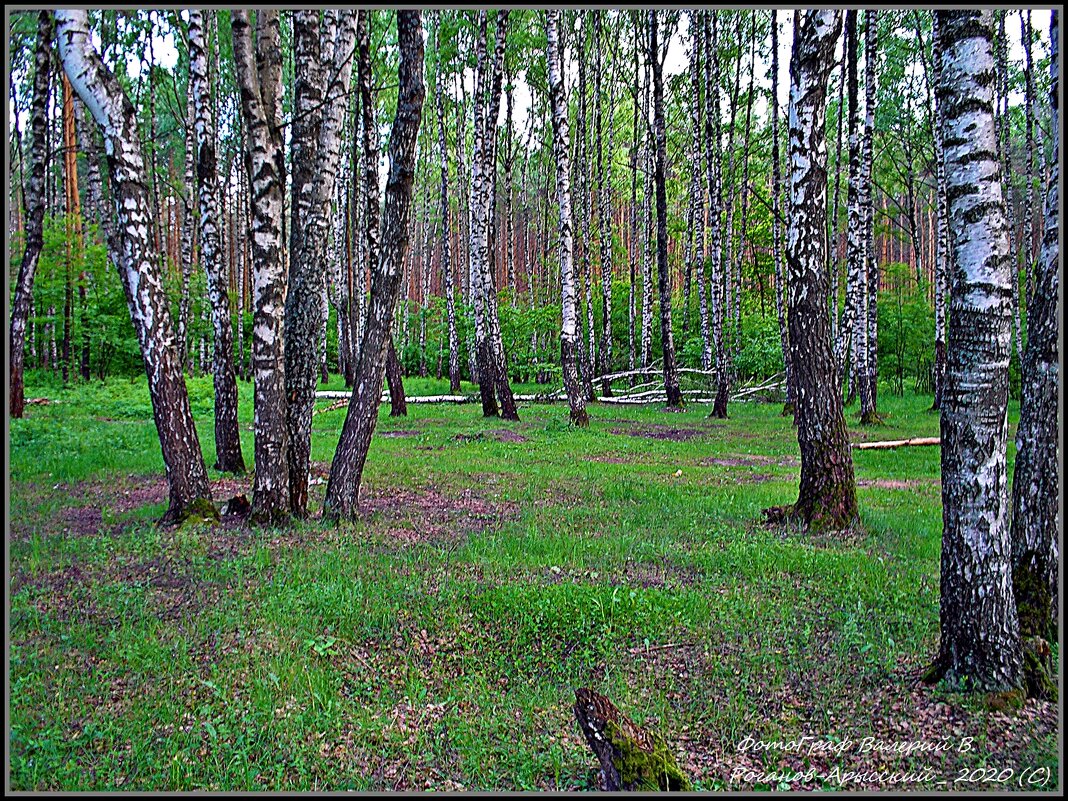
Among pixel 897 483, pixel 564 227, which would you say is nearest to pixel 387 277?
pixel 897 483

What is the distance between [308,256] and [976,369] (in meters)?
6.11

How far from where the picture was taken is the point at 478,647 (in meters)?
4.42

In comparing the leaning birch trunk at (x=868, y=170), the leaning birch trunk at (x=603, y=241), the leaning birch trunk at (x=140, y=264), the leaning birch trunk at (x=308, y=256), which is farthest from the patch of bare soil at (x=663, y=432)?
the leaning birch trunk at (x=603, y=241)

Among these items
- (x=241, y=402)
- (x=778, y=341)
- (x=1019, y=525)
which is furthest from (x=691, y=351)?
(x=1019, y=525)

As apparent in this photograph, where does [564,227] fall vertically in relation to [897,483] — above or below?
above

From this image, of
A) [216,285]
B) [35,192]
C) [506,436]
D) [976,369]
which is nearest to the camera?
[976,369]

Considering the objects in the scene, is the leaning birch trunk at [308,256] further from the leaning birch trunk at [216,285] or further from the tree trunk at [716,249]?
the tree trunk at [716,249]

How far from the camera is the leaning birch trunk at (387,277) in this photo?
7047mm

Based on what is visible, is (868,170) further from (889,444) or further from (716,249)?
(889,444)

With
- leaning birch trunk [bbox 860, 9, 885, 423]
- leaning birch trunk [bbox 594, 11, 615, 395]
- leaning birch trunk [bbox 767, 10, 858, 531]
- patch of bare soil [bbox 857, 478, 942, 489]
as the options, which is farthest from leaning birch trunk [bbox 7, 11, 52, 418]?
leaning birch trunk [bbox 594, 11, 615, 395]

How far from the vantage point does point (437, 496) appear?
8656 millimetres

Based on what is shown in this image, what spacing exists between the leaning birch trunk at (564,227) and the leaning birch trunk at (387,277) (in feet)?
29.6

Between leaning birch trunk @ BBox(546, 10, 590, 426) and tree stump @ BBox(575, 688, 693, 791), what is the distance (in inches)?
515

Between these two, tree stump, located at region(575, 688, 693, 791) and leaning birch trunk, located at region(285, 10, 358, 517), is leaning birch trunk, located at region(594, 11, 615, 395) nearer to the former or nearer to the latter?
leaning birch trunk, located at region(285, 10, 358, 517)
